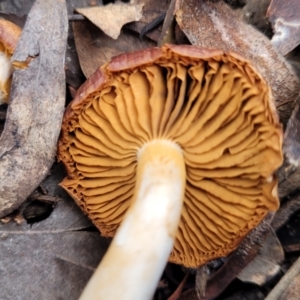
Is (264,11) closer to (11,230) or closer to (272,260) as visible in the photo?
(272,260)

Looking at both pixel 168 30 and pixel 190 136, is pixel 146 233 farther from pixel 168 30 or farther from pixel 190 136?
pixel 168 30

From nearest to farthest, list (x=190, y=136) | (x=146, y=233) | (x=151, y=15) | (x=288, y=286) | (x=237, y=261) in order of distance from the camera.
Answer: (x=146, y=233)
(x=190, y=136)
(x=288, y=286)
(x=237, y=261)
(x=151, y=15)

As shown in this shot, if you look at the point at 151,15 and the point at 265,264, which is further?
the point at 151,15

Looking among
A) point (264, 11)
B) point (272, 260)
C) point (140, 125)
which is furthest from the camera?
point (264, 11)

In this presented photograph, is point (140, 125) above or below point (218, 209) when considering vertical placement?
above

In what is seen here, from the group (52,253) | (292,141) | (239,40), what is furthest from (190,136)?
Answer: (52,253)

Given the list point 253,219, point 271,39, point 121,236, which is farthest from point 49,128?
point 271,39
